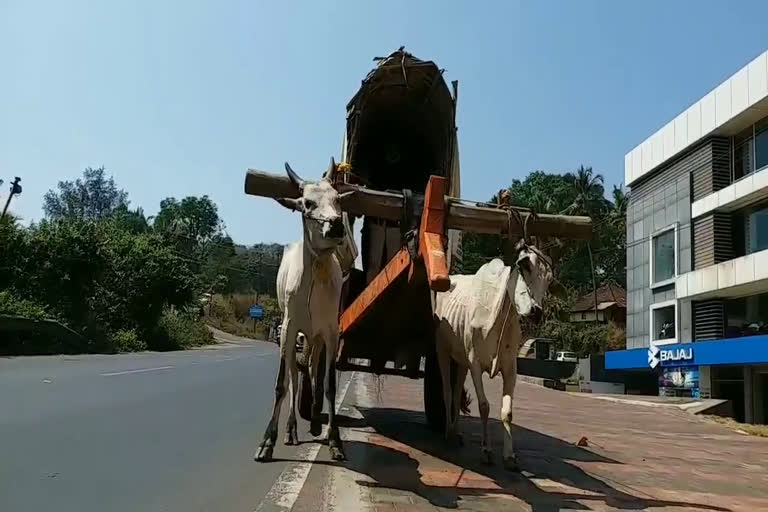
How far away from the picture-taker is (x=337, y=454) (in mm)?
7109

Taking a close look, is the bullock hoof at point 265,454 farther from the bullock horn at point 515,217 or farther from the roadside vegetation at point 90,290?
the roadside vegetation at point 90,290

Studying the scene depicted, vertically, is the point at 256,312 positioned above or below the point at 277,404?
above

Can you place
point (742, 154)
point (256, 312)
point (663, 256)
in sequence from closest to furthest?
point (742, 154), point (663, 256), point (256, 312)

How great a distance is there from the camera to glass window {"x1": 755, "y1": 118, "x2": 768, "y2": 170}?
83.0 ft

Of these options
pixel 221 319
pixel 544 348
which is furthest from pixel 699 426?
pixel 221 319

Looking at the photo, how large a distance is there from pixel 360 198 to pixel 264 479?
257cm

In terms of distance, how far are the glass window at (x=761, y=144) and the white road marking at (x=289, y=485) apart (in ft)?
75.7

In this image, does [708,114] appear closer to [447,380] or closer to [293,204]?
[447,380]

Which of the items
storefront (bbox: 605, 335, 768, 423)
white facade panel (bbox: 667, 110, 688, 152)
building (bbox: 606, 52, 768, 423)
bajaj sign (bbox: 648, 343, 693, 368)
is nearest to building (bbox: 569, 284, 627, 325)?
building (bbox: 606, 52, 768, 423)

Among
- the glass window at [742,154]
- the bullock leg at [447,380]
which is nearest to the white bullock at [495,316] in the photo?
the bullock leg at [447,380]

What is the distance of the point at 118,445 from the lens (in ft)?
24.3

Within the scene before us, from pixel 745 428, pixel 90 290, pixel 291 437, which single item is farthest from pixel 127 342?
pixel 291 437

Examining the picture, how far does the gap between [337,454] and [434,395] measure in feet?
10.2

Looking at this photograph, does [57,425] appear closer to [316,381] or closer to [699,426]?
[316,381]
